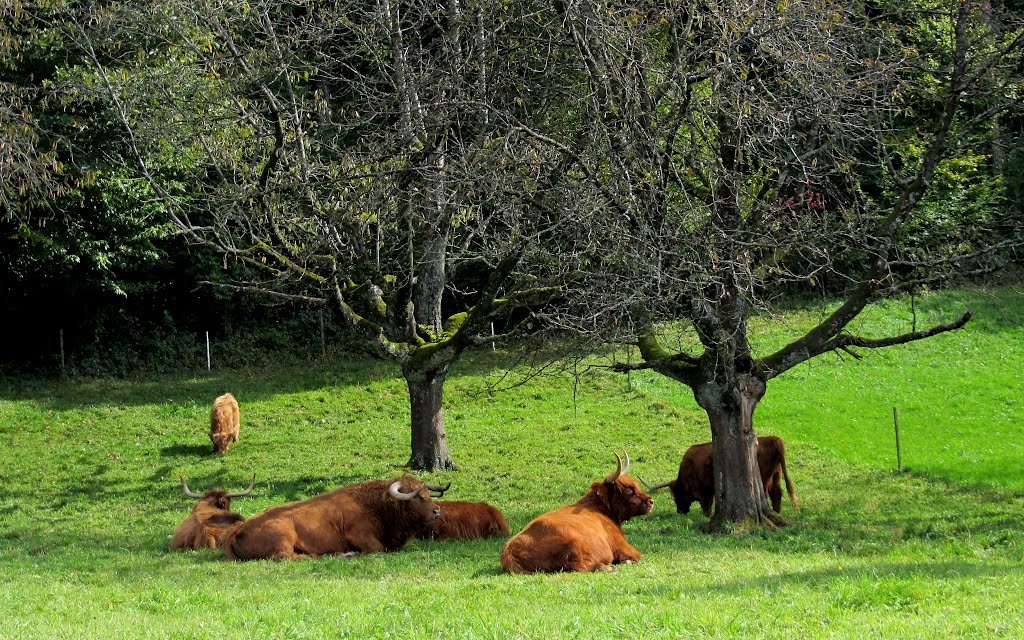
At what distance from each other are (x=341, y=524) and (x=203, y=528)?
81.1 inches

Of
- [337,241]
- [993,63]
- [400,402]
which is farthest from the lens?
[400,402]

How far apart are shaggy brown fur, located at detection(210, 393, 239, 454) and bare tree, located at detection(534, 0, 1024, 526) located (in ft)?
38.8

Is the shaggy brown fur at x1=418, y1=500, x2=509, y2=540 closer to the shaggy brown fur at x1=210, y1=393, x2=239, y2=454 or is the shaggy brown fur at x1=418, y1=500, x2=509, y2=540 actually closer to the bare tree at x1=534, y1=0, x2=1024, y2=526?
the bare tree at x1=534, y1=0, x2=1024, y2=526

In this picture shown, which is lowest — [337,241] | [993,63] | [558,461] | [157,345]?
[558,461]

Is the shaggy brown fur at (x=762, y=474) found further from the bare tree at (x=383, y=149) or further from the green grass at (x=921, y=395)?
the green grass at (x=921, y=395)

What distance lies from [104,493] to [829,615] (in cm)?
1634

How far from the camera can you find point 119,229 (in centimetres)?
3191

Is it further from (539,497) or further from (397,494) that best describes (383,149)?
(539,497)

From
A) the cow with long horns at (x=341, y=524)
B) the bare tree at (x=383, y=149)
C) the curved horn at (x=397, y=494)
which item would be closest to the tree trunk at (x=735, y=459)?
the bare tree at (x=383, y=149)

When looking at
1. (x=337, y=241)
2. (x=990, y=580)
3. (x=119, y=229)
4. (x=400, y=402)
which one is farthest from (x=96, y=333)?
(x=990, y=580)

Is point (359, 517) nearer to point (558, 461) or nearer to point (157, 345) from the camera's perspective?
point (558, 461)

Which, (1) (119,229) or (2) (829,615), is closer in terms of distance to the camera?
(2) (829,615)

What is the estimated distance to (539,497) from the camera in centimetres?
1938

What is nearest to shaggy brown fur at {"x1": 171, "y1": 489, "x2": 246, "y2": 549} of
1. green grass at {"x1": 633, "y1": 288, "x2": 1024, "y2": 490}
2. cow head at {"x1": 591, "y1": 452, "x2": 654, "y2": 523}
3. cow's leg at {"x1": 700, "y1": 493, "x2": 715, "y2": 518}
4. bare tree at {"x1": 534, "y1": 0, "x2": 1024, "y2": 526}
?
cow head at {"x1": 591, "y1": 452, "x2": 654, "y2": 523}
